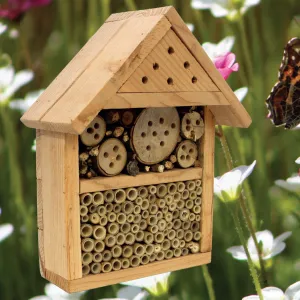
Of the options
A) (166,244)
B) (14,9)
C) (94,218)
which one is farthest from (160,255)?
(14,9)

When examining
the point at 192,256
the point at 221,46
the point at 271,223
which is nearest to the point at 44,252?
the point at 192,256

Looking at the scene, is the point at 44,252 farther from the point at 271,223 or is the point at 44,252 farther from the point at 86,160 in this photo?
the point at 271,223

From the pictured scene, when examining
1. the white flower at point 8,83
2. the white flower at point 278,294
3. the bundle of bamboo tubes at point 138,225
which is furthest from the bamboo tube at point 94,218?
the white flower at point 8,83

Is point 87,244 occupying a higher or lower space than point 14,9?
lower

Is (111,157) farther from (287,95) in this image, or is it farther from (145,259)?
(287,95)

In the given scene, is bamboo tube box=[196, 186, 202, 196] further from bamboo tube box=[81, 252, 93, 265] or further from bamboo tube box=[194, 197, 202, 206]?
bamboo tube box=[81, 252, 93, 265]

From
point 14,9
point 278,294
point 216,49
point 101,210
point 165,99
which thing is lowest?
point 278,294
